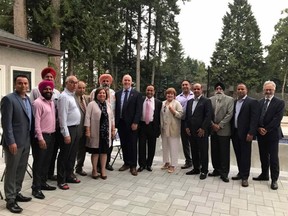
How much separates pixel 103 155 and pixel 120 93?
1202 mm

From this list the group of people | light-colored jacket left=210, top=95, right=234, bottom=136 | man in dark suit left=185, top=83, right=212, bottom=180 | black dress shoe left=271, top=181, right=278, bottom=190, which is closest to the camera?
the group of people

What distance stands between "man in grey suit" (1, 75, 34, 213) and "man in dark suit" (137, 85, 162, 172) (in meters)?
2.32

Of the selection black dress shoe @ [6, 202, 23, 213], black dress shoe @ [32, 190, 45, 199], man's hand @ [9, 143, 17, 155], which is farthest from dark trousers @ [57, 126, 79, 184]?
man's hand @ [9, 143, 17, 155]

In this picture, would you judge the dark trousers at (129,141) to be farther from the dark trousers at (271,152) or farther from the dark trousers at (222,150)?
the dark trousers at (271,152)

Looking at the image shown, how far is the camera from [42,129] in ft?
13.0

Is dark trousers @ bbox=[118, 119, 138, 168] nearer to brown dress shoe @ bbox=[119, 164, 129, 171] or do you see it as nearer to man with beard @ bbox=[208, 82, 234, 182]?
brown dress shoe @ bbox=[119, 164, 129, 171]

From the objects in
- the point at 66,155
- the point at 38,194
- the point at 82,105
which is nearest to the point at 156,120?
the point at 82,105

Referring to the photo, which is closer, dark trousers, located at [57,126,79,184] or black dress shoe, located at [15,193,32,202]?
black dress shoe, located at [15,193,32,202]

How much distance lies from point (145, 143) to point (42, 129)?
2237 millimetres

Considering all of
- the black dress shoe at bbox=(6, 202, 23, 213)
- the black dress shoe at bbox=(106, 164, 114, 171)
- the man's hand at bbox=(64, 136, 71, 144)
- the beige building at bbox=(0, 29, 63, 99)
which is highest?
the beige building at bbox=(0, 29, 63, 99)

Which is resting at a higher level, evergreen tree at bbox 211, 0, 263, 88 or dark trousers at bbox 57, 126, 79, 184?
evergreen tree at bbox 211, 0, 263, 88

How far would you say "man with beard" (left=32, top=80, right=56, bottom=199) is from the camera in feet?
12.7

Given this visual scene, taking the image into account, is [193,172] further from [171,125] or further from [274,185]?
[274,185]

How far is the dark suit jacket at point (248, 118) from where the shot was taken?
4.76 metres
